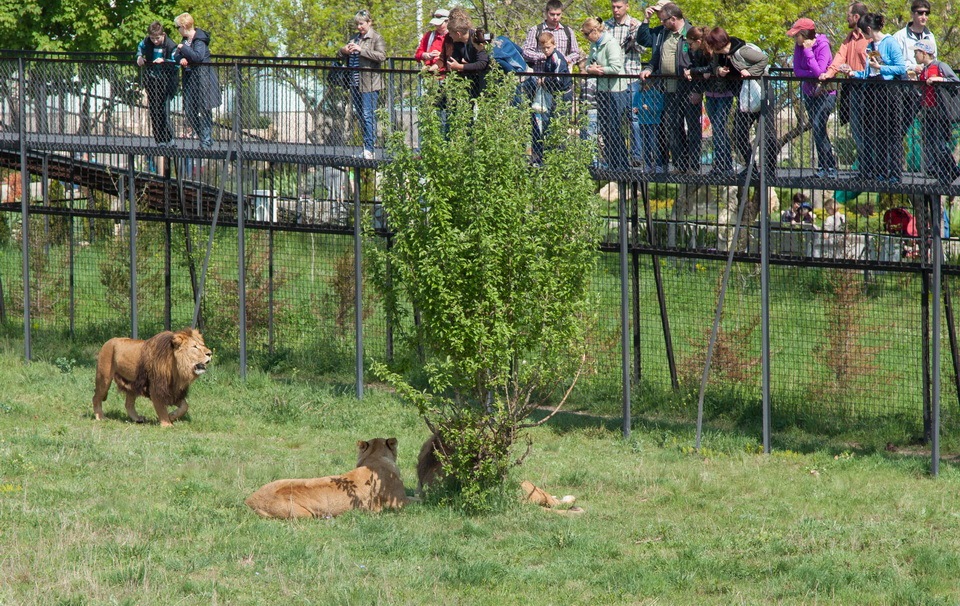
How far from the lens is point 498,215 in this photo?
1171cm

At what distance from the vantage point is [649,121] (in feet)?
51.5

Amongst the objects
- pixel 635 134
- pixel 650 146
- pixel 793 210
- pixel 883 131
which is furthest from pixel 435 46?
pixel 883 131

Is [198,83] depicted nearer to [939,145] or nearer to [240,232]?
[240,232]

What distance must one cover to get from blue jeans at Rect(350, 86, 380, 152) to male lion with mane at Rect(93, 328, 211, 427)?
347cm

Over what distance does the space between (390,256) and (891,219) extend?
8.63m

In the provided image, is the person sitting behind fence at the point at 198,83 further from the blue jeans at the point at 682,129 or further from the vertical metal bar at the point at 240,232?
the blue jeans at the point at 682,129

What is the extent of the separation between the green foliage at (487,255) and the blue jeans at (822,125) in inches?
140

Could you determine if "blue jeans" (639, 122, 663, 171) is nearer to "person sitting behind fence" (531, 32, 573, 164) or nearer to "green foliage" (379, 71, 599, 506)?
"person sitting behind fence" (531, 32, 573, 164)

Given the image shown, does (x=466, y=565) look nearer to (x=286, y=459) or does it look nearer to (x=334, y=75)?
(x=286, y=459)

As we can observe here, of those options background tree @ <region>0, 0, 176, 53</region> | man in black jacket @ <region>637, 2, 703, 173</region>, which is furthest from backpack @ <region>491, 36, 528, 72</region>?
background tree @ <region>0, 0, 176, 53</region>

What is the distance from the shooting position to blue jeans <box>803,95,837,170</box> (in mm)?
14633

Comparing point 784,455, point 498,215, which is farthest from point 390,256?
point 784,455

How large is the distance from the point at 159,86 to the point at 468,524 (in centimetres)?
970

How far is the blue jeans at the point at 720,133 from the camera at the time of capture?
15.2 m
